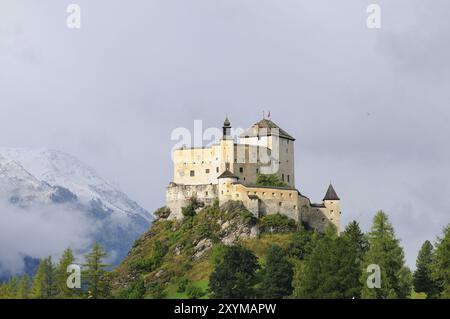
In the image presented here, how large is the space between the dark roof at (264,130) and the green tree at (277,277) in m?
21.9

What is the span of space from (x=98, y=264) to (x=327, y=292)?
21.6 meters

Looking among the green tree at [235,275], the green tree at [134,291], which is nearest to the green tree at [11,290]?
the green tree at [134,291]

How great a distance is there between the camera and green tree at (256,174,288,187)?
12862cm

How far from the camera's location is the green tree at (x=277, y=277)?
4230 inches

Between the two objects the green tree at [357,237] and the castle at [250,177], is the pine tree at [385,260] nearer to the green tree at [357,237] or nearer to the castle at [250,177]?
the green tree at [357,237]

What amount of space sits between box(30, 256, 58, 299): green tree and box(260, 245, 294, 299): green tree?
20.3 meters

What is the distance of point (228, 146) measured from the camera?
128m

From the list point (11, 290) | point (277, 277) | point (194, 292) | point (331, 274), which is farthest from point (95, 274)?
point (331, 274)

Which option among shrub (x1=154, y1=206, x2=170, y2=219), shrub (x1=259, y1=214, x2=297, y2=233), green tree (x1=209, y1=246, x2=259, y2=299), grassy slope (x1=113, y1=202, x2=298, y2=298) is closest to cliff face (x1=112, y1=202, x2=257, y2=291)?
grassy slope (x1=113, y1=202, x2=298, y2=298)

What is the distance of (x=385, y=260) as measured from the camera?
102 m
